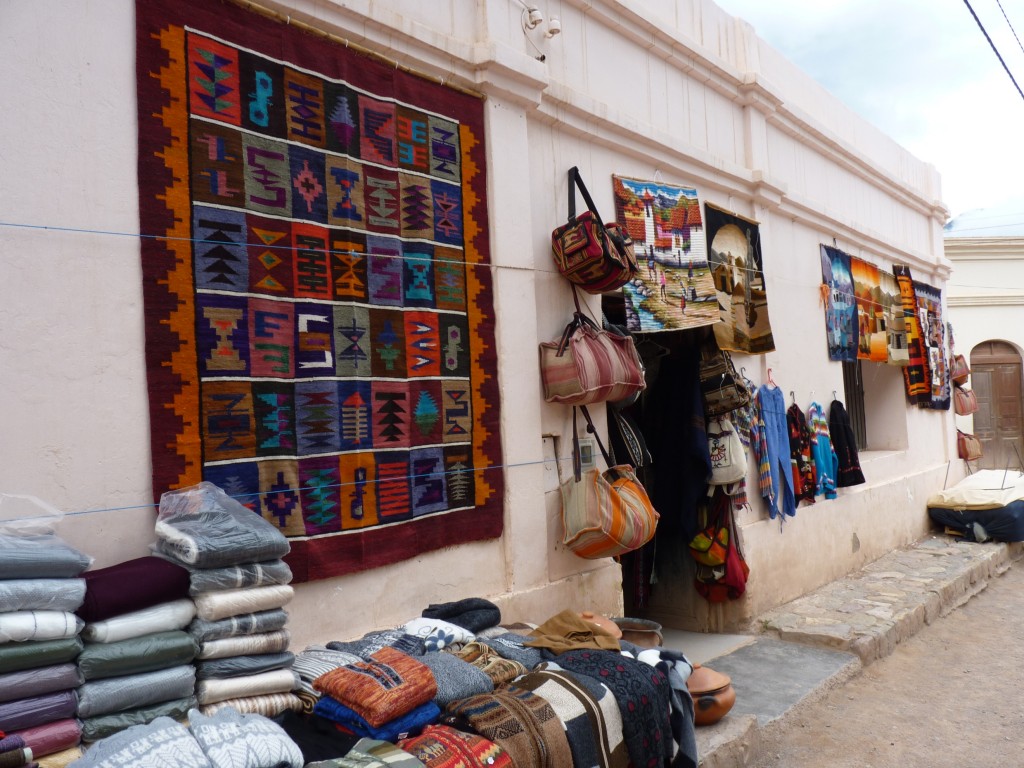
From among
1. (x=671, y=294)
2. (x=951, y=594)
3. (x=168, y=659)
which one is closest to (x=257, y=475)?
(x=168, y=659)

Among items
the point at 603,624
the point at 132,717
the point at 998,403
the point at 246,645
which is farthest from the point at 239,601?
the point at 998,403

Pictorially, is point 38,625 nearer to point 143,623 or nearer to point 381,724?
point 143,623

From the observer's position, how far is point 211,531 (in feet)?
8.64

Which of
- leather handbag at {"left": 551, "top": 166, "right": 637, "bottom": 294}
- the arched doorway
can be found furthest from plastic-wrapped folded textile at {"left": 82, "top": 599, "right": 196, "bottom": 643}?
the arched doorway

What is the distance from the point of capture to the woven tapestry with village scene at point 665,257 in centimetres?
517

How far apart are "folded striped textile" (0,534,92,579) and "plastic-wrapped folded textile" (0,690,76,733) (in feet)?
1.03

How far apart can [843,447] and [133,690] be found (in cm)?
680

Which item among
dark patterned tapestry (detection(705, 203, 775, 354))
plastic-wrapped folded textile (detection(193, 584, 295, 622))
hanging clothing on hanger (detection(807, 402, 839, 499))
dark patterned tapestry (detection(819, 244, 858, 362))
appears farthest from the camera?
dark patterned tapestry (detection(819, 244, 858, 362))

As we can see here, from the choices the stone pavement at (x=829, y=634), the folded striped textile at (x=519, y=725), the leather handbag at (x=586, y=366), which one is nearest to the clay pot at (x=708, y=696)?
the stone pavement at (x=829, y=634)

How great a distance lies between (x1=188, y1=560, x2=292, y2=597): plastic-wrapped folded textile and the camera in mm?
2541

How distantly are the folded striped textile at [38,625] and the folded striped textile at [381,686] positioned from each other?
2.56ft

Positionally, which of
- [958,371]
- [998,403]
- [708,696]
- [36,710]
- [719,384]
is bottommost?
[708,696]

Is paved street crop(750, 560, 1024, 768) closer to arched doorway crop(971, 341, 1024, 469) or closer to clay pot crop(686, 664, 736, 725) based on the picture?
clay pot crop(686, 664, 736, 725)

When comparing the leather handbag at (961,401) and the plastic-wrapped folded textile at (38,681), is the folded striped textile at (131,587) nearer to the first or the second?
the plastic-wrapped folded textile at (38,681)
